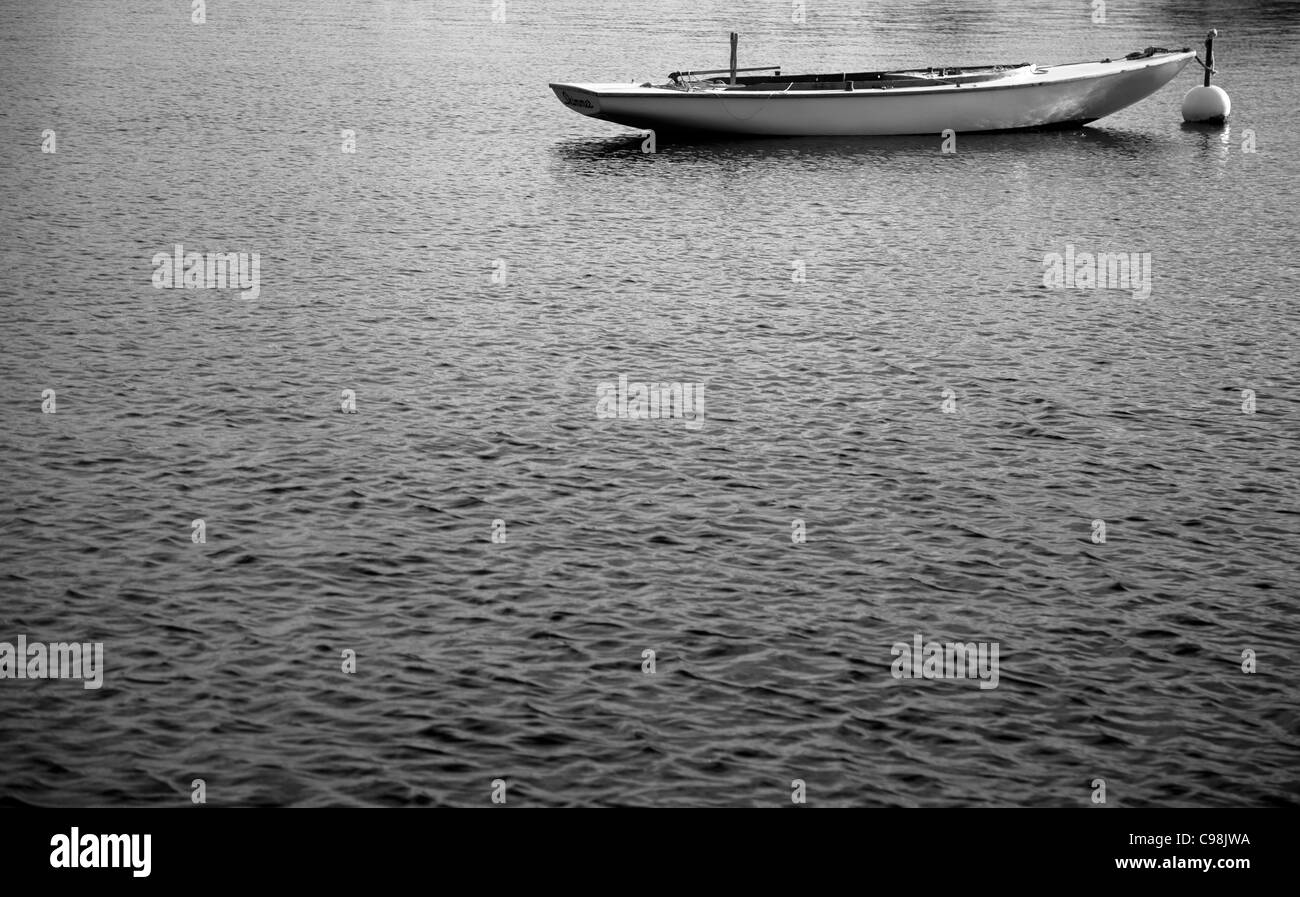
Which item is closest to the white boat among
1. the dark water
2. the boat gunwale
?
the boat gunwale

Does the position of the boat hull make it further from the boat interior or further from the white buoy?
the white buoy

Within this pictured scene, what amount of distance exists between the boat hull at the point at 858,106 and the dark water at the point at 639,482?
174 inches

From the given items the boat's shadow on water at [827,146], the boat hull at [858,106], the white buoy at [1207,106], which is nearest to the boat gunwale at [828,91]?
the boat hull at [858,106]

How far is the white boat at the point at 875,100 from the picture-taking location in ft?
196

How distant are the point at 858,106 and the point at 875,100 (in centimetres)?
68

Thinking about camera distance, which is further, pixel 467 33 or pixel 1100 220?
pixel 467 33

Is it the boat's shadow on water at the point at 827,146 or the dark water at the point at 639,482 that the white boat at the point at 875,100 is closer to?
the boat's shadow on water at the point at 827,146

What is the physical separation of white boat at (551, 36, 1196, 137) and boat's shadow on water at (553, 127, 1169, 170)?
40 centimetres

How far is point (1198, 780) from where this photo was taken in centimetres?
1756

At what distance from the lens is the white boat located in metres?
59.9

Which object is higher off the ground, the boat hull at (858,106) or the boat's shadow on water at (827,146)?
the boat hull at (858,106)

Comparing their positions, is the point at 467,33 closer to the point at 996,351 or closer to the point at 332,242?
the point at 332,242

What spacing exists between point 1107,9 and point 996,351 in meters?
95.1
